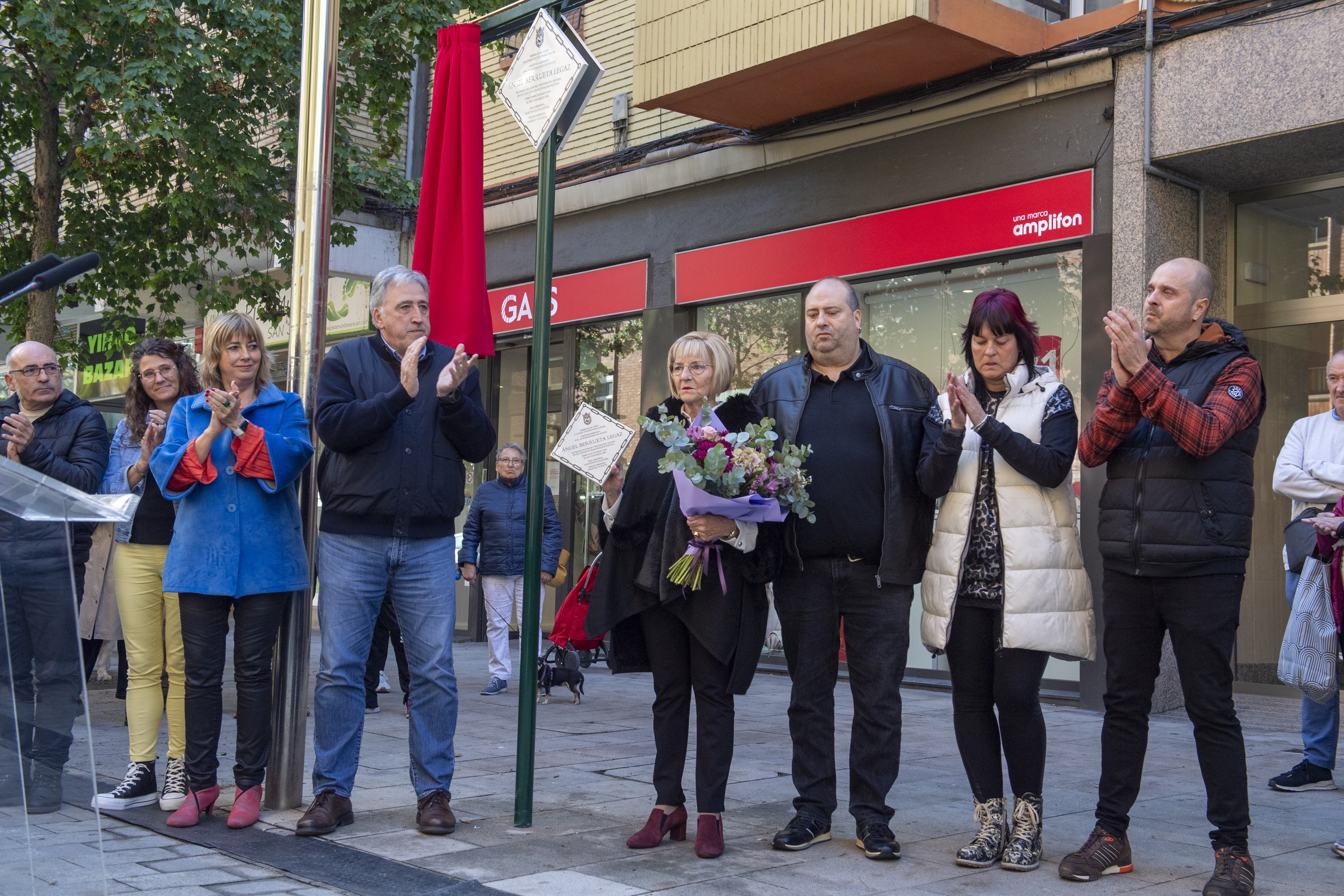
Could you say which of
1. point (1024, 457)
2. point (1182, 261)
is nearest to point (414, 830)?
point (1024, 457)

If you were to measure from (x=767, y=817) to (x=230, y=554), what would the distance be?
8.15ft

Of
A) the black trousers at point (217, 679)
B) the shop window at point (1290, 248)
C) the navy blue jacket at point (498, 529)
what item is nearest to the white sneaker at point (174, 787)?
the black trousers at point (217, 679)

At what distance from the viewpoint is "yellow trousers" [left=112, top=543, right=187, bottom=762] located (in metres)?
5.34

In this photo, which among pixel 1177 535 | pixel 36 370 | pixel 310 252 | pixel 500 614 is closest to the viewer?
pixel 1177 535

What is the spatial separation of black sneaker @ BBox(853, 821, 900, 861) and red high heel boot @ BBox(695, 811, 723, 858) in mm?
525

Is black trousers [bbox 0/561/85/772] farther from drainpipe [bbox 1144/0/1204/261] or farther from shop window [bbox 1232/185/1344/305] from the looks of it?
shop window [bbox 1232/185/1344/305]

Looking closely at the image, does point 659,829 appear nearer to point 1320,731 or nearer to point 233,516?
point 233,516

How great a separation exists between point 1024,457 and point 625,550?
1544 mm

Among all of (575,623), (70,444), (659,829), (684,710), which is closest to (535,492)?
(684,710)

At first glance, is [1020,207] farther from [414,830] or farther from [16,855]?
[16,855]

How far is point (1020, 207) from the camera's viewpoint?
9.12m

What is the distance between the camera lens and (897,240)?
9.91m

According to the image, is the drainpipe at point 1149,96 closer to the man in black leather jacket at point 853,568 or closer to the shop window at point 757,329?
the shop window at point 757,329

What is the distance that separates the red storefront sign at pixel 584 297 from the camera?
12.2m
